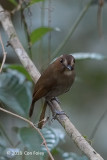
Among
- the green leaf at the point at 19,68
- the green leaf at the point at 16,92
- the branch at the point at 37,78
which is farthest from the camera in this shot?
the green leaf at the point at 19,68

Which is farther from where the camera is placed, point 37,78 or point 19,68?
point 19,68

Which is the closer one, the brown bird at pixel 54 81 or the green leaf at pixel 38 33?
the brown bird at pixel 54 81

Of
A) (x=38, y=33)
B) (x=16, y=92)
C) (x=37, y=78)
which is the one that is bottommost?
(x=16, y=92)

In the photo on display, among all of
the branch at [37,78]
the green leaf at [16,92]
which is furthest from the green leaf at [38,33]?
the green leaf at [16,92]

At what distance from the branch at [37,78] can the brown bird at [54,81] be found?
0.26 ft

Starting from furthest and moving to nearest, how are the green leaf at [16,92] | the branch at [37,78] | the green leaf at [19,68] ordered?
the green leaf at [19,68]
the green leaf at [16,92]
the branch at [37,78]

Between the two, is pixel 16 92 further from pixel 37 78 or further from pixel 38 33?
pixel 38 33

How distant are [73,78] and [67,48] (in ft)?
7.79

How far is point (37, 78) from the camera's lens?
258 cm

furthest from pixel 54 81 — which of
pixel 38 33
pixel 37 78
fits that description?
pixel 38 33

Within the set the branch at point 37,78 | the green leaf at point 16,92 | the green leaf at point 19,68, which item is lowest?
the green leaf at point 16,92

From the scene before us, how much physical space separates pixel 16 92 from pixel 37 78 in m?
0.17

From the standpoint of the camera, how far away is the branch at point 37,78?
179 cm

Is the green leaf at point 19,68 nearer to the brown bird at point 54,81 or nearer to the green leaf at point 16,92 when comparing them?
the green leaf at point 16,92
